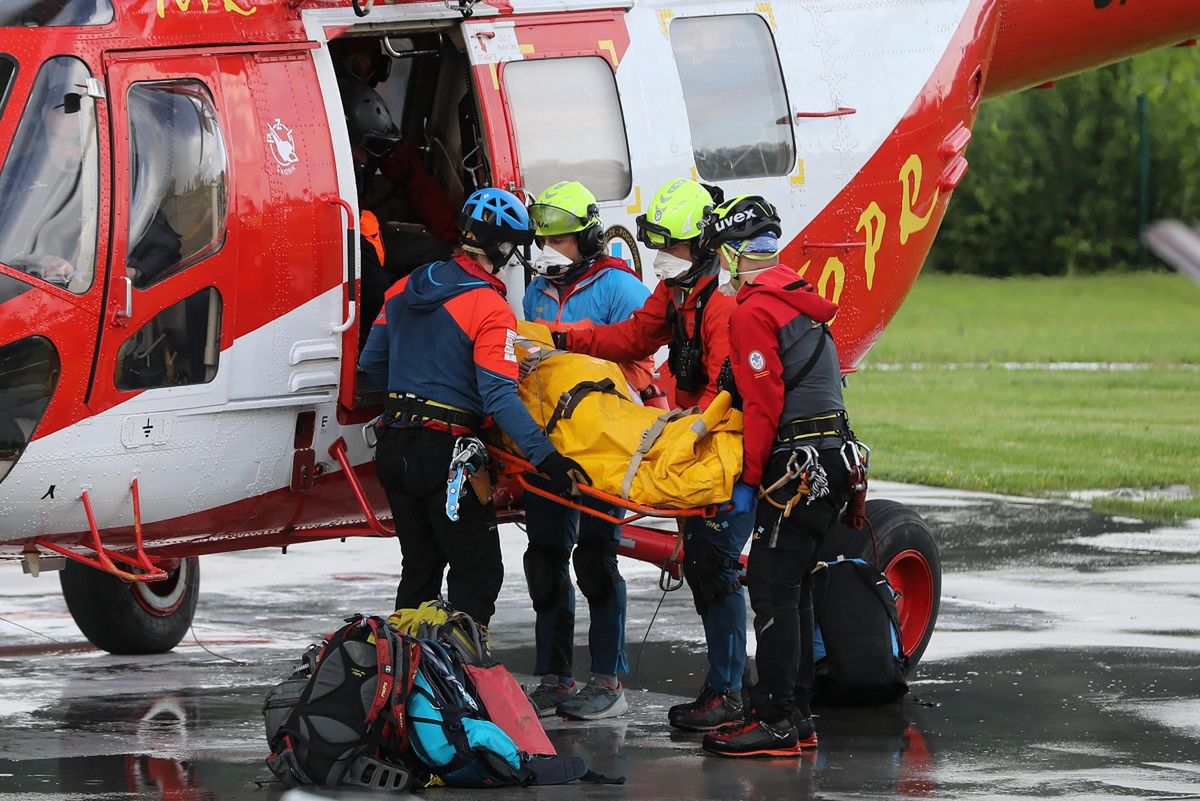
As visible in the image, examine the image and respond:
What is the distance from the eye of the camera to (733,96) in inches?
383

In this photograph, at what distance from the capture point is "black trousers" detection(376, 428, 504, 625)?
26.3 ft

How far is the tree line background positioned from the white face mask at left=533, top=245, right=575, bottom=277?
29.0 m

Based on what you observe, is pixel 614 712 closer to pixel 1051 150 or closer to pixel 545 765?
pixel 545 765

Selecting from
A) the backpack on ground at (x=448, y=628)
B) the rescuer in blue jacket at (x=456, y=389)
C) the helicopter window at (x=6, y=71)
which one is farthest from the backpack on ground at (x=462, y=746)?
the helicopter window at (x=6, y=71)

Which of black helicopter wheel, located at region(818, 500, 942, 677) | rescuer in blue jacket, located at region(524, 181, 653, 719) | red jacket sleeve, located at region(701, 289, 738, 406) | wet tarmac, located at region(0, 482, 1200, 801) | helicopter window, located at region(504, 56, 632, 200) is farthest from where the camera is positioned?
black helicopter wheel, located at region(818, 500, 942, 677)

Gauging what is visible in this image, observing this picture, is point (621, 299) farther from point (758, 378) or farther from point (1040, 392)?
point (1040, 392)

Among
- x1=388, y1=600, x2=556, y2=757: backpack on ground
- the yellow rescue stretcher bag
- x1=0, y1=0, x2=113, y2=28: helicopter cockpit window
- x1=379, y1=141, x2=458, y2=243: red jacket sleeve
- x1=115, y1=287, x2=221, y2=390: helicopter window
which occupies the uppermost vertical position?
A: x1=0, y1=0, x2=113, y2=28: helicopter cockpit window

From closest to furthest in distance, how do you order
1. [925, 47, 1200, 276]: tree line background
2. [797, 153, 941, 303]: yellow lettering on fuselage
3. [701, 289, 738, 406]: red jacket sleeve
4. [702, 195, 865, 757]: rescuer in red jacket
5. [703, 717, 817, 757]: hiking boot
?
[702, 195, 865, 757]: rescuer in red jacket
[703, 717, 817, 757]: hiking boot
[701, 289, 738, 406]: red jacket sleeve
[797, 153, 941, 303]: yellow lettering on fuselage
[925, 47, 1200, 276]: tree line background

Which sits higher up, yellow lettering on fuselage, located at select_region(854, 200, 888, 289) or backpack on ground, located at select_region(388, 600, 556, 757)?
yellow lettering on fuselage, located at select_region(854, 200, 888, 289)

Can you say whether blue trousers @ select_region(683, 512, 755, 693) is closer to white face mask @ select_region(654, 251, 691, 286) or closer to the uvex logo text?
white face mask @ select_region(654, 251, 691, 286)

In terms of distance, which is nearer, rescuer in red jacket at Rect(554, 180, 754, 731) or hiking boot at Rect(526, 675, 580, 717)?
rescuer in red jacket at Rect(554, 180, 754, 731)

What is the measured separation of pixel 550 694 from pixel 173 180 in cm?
281


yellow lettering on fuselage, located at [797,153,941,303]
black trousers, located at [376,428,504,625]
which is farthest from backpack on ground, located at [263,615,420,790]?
yellow lettering on fuselage, located at [797,153,941,303]

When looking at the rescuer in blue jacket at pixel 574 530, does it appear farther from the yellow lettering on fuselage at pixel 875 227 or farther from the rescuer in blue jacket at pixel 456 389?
the yellow lettering on fuselage at pixel 875 227
